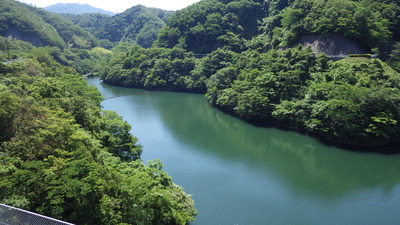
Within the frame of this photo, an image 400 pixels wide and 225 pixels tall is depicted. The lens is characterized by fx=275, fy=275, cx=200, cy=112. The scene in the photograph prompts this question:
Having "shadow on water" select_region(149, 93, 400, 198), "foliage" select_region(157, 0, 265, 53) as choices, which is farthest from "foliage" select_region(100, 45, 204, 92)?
"shadow on water" select_region(149, 93, 400, 198)

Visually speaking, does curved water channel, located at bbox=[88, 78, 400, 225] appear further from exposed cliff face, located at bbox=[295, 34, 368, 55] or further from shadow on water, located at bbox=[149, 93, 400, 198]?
exposed cliff face, located at bbox=[295, 34, 368, 55]

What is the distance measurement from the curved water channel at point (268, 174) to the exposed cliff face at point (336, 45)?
A: 1766 cm

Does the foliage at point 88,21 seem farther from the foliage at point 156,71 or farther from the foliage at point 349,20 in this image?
the foliage at point 349,20

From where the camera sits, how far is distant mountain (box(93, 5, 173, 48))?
12512 cm

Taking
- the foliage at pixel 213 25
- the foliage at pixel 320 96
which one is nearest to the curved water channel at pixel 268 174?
the foliage at pixel 320 96

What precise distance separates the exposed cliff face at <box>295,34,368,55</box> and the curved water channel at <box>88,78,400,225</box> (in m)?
17.7

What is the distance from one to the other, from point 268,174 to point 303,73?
20.0 m

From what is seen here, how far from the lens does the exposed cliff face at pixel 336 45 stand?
139 feet

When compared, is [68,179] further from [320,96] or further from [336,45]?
[336,45]

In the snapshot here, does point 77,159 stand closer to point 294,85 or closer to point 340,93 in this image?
point 340,93

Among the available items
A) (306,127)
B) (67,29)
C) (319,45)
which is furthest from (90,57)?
(306,127)

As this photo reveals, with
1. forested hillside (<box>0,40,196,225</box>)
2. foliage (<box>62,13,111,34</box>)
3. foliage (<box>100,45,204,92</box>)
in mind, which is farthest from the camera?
foliage (<box>62,13,111,34</box>)

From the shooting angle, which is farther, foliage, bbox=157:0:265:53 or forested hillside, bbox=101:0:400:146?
foliage, bbox=157:0:265:53

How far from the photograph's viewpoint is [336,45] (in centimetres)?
4322
